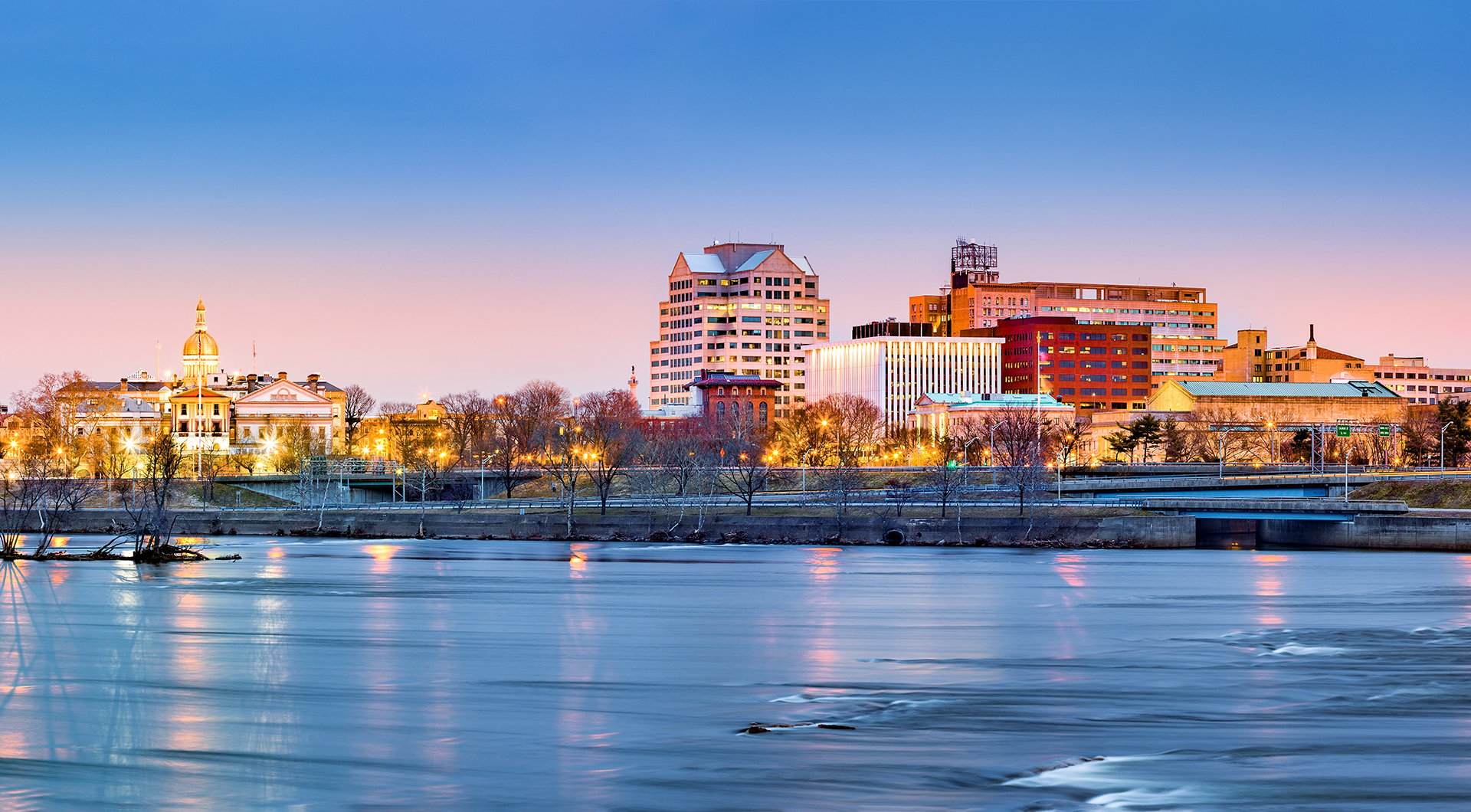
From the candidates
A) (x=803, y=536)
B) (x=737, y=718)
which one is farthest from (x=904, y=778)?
(x=803, y=536)

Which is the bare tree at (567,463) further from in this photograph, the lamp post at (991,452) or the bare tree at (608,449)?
the lamp post at (991,452)

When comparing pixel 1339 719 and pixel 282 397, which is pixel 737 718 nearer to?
pixel 1339 719

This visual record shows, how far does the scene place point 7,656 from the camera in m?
36.6

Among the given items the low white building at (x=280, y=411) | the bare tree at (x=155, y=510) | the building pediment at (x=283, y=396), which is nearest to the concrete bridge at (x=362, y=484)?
the bare tree at (x=155, y=510)

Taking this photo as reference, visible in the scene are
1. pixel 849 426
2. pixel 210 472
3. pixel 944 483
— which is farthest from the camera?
pixel 849 426

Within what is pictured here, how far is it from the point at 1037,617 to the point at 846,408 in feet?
480

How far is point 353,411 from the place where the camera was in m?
186

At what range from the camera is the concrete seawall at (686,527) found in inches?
3162

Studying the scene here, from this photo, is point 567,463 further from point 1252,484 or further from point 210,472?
point 210,472

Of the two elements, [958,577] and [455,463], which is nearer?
[958,577]

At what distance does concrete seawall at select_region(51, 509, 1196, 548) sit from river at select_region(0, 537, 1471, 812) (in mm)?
21197

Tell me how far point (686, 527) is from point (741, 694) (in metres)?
56.4

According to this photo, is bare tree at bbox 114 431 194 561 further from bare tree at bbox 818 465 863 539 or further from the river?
bare tree at bbox 818 465 863 539

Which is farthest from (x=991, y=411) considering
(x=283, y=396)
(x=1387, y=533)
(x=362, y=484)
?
(x=1387, y=533)
